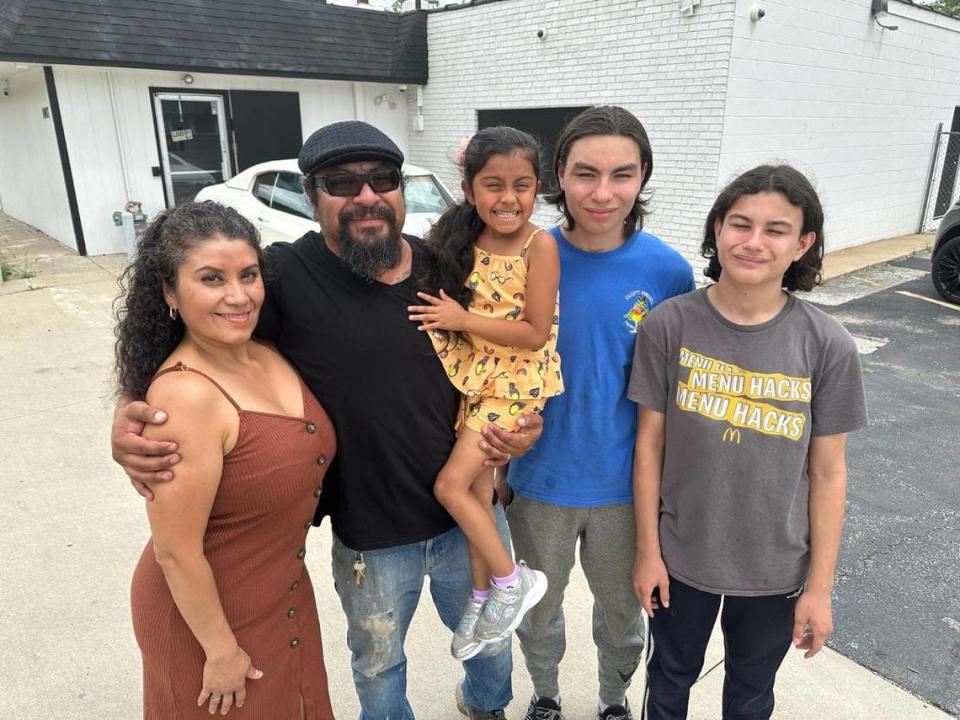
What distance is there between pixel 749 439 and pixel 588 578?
0.77 metres

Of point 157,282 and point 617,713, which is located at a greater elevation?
point 157,282

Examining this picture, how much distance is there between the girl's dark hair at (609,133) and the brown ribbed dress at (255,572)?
1006 millimetres

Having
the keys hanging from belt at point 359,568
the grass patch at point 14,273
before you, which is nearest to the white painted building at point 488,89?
the grass patch at point 14,273

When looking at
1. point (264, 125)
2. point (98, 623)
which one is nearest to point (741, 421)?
point (98, 623)

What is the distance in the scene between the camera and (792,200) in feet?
5.43

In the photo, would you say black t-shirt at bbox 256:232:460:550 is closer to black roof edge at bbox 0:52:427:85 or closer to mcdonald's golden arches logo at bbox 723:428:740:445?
mcdonald's golden arches logo at bbox 723:428:740:445

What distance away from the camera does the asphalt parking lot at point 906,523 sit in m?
2.64

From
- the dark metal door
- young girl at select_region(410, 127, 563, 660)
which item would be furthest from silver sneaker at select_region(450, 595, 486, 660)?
the dark metal door

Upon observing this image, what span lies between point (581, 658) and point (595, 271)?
1611 millimetres

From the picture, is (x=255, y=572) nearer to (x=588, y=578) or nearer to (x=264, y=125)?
(x=588, y=578)

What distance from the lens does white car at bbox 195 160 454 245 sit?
24.8 ft

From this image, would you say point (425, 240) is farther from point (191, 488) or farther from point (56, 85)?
point (56, 85)

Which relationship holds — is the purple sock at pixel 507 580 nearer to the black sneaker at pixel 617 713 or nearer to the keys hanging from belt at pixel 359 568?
the keys hanging from belt at pixel 359 568

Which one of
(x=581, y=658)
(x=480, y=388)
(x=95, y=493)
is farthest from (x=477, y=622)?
(x=95, y=493)
